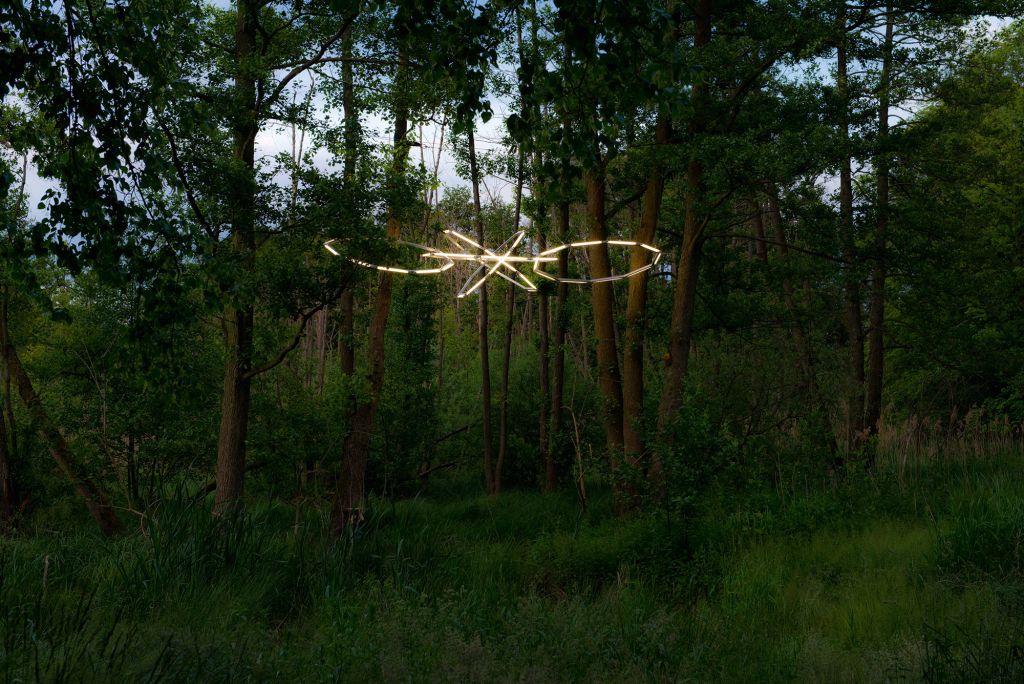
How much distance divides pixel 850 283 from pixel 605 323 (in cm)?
406

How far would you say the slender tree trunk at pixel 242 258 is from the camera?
39.6 ft

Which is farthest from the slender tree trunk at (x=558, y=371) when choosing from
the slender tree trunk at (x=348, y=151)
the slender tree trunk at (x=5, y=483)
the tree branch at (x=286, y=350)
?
the slender tree trunk at (x=5, y=483)

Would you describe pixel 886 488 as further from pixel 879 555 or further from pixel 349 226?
pixel 349 226

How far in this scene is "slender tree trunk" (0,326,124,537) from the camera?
1191 cm

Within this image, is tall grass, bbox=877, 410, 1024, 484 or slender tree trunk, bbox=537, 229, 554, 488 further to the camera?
slender tree trunk, bbox=537, 229, 554, 488

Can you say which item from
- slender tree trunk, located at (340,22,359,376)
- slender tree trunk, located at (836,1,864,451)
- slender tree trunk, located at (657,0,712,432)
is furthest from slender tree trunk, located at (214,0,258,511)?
slender tree trunk, located at (836,1,864,451)

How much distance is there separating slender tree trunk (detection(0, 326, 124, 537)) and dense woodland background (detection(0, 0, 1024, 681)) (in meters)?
0.10

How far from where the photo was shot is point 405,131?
1435 centimetres

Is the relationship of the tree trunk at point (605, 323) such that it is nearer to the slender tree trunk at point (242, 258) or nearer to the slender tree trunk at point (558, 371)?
the slender tree trunk at point (558, 371)

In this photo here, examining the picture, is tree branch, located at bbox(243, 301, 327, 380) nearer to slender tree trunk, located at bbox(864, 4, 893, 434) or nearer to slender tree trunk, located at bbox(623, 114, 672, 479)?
slender tree trunk, located at bbox(623, 114, 672, 479)

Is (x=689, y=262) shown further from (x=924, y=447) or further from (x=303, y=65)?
(x=303, y=65)

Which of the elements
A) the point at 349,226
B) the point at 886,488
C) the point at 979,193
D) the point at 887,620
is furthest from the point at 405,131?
the point at 979,193

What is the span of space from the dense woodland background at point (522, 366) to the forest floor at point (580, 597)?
0.05 meters

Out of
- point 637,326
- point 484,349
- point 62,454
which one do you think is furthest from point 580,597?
point 484,349
